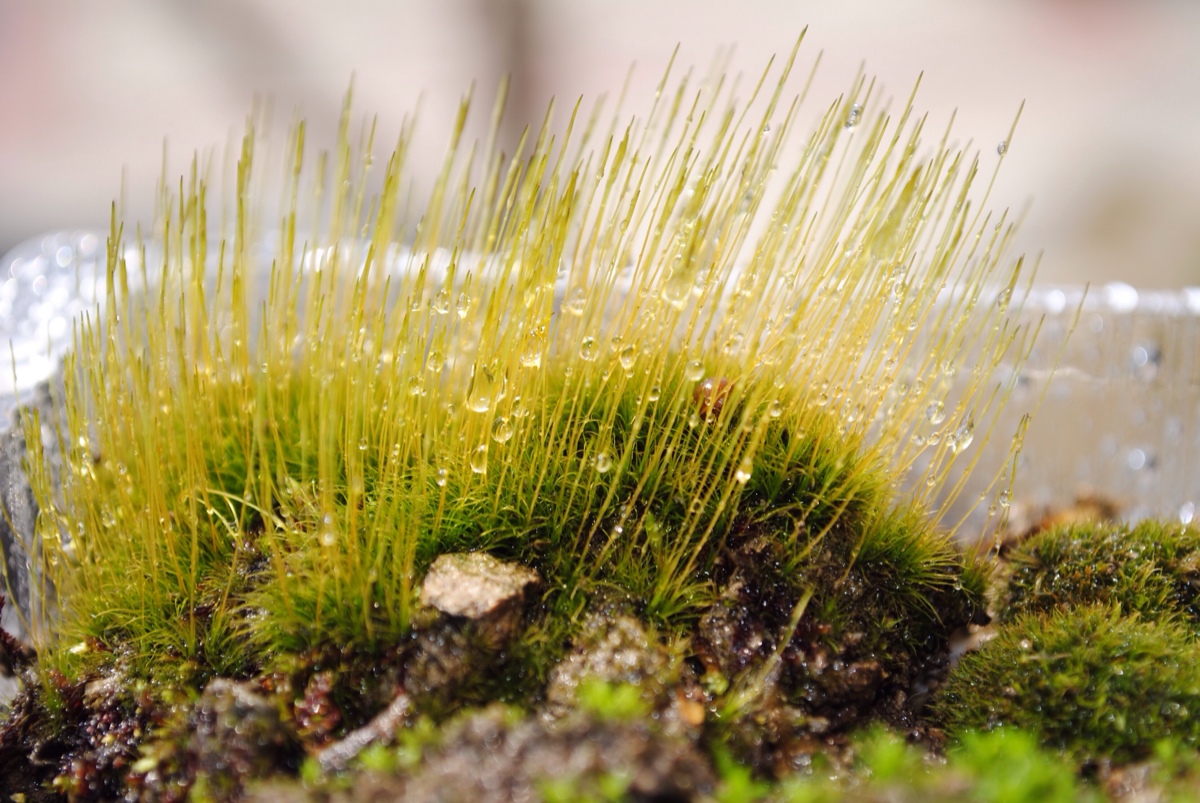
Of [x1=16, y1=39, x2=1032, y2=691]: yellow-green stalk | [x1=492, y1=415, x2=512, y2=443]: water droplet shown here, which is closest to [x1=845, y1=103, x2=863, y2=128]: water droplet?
[x1=16, y1=39, x2=1032, y2=691]: yellow-green stalk

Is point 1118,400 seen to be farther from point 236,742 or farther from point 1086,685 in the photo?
point 236,742

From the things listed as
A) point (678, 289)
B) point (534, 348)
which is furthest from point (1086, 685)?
point (534, 348)

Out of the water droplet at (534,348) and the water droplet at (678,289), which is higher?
the water droplet at (678,289)

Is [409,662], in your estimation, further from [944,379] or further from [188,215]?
[944,379]

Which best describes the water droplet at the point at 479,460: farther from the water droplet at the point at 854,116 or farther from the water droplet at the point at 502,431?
the water droplet at the point at 854,116

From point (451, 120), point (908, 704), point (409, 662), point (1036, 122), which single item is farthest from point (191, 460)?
point (1036, 122)

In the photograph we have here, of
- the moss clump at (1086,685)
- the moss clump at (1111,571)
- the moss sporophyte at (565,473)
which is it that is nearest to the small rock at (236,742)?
the moss sporophyte at (565,473)
